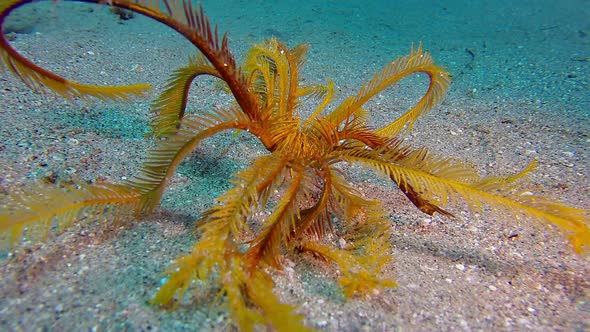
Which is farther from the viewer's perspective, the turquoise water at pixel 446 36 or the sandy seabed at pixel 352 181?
the turquoise water at pixel 446 36

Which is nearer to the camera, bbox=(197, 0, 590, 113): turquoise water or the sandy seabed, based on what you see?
the sandy seabed

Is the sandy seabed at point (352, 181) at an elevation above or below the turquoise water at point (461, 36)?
below

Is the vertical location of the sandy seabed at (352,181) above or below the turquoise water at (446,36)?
below

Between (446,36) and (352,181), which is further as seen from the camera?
(446,36)

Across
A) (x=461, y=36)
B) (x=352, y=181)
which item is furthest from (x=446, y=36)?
(x=352, y=181)

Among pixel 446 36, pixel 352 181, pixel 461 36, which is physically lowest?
pixel 352 181

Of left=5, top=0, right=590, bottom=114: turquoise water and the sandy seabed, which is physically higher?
left=5, top=0, right=590, bottom=114: turquoise water

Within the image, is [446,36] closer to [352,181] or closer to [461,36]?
[461,36]

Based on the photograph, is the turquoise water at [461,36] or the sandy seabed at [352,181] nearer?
the sandy seabed at [352,181]
